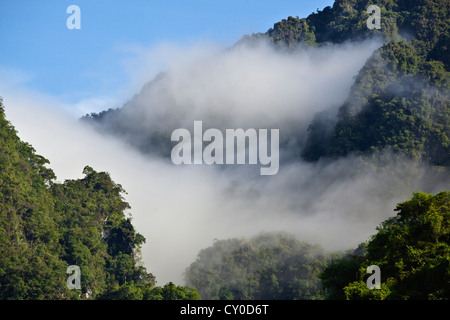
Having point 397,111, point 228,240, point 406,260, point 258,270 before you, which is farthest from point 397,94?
point 406,260

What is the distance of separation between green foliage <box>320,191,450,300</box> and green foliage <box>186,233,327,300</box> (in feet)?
112

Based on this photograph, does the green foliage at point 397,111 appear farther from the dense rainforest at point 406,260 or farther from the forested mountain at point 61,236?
the dense rainforest at point 406,260

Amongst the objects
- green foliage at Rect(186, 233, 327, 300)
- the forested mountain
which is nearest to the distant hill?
green foliage at Rect(186, 233, 327, 300)

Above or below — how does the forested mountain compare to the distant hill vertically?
below

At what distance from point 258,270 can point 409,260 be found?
43.8m

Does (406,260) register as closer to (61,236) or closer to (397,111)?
(61,236)

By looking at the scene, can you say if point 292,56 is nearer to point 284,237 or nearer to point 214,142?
point 214,142

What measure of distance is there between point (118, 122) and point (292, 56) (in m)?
38.2

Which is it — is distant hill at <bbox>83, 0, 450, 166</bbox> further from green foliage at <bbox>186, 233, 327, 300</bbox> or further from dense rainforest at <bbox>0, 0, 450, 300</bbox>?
green foliage at <bbox>186, 233, 327, 300</bbox>

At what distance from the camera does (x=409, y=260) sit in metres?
35.3

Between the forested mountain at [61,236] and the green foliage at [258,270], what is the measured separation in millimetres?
6343

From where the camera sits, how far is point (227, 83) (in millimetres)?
159500

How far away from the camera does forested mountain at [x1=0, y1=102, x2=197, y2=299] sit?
2562 inches
